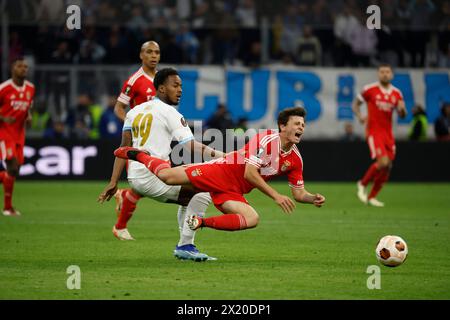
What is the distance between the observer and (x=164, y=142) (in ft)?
33.7

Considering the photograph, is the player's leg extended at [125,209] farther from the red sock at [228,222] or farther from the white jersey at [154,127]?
the red sock at [228,222]

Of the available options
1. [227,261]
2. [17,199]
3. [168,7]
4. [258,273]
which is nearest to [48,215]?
[17,199]

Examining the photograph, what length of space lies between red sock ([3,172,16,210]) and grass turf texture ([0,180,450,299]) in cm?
38

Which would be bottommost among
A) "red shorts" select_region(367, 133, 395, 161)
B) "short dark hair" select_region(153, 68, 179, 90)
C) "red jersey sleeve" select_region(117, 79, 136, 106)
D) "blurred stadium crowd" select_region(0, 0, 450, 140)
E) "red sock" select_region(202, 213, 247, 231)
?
"red sock" select_region(202, 213, 247, 231)

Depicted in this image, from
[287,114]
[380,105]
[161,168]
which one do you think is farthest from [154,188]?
[380,105]

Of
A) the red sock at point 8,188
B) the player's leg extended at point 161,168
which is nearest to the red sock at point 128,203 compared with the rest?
the player's leg extended at point 161,168

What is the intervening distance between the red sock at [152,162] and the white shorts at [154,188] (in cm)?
37

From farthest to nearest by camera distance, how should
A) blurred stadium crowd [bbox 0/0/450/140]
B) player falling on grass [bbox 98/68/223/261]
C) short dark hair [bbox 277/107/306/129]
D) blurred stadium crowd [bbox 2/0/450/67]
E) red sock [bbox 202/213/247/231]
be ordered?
blurred stadium crowd [bbox 2/0/450/67], blurred stadium crowd [bbox 0/0/450/140], player falling on grass [bbox 98/68/223/261], short dark hair [bbox 277/107/306/129], red sock [bbox 202/213/247/231]

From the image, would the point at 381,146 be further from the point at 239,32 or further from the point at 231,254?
the point at 239,32

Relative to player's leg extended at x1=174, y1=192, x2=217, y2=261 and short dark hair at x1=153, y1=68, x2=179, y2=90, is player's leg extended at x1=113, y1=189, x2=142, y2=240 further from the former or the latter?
short dark hair at x1=153, y1=68, x2=179, y2=90

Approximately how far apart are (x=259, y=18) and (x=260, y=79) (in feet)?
4.71

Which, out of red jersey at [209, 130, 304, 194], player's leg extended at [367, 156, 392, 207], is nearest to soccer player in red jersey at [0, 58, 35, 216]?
player's leg extended at [367, 156, 392, 207]

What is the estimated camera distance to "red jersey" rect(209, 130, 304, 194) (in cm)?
946

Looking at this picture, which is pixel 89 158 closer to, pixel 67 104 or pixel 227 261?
pixel 67 104
